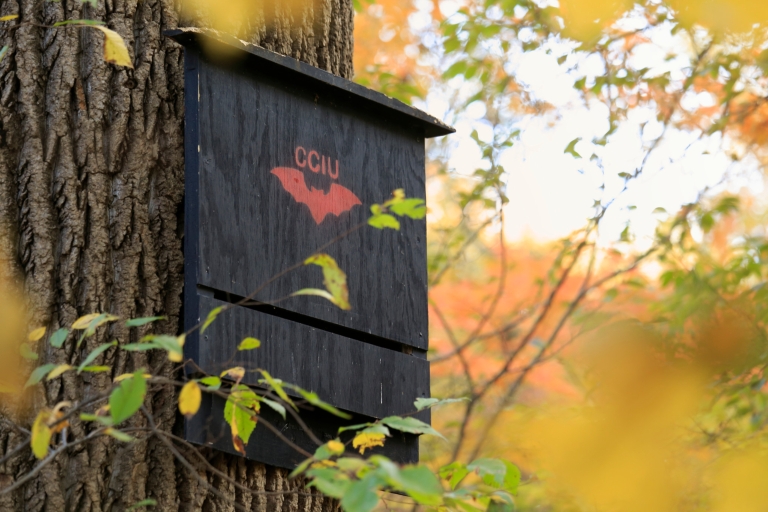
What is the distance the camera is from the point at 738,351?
171 inches

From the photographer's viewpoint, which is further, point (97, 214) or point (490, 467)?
point (97, 214)

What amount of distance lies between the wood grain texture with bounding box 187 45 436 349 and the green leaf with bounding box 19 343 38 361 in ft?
1.22

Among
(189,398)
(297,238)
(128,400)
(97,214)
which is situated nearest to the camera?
(128,400)

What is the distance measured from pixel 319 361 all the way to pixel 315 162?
20.0 inches

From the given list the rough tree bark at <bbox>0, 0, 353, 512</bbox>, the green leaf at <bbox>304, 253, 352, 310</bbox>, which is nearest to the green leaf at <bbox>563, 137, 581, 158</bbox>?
the rough tree bark at <bbox>0, 0, 353, 512</bbox>

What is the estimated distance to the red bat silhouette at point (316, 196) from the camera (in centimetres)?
202

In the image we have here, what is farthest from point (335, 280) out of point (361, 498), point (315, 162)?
point (315, 162)

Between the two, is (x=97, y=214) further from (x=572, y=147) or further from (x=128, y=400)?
(x=572, y=147)

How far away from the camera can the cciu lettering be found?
2068 mm

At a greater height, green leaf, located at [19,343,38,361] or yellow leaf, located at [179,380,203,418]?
green leaf, located at [19,343,38,361]

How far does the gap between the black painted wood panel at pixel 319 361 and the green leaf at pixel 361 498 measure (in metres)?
0.66

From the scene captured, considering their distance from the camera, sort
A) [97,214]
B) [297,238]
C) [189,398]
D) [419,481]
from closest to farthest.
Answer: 1. [419,481]
2. [189,398]
3. [97,214]
4. [297,238]

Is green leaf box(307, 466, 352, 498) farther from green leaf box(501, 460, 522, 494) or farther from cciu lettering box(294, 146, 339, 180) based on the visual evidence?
cciu lettering box(294, 146, 339, 180)

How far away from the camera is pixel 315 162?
6.92 ft
